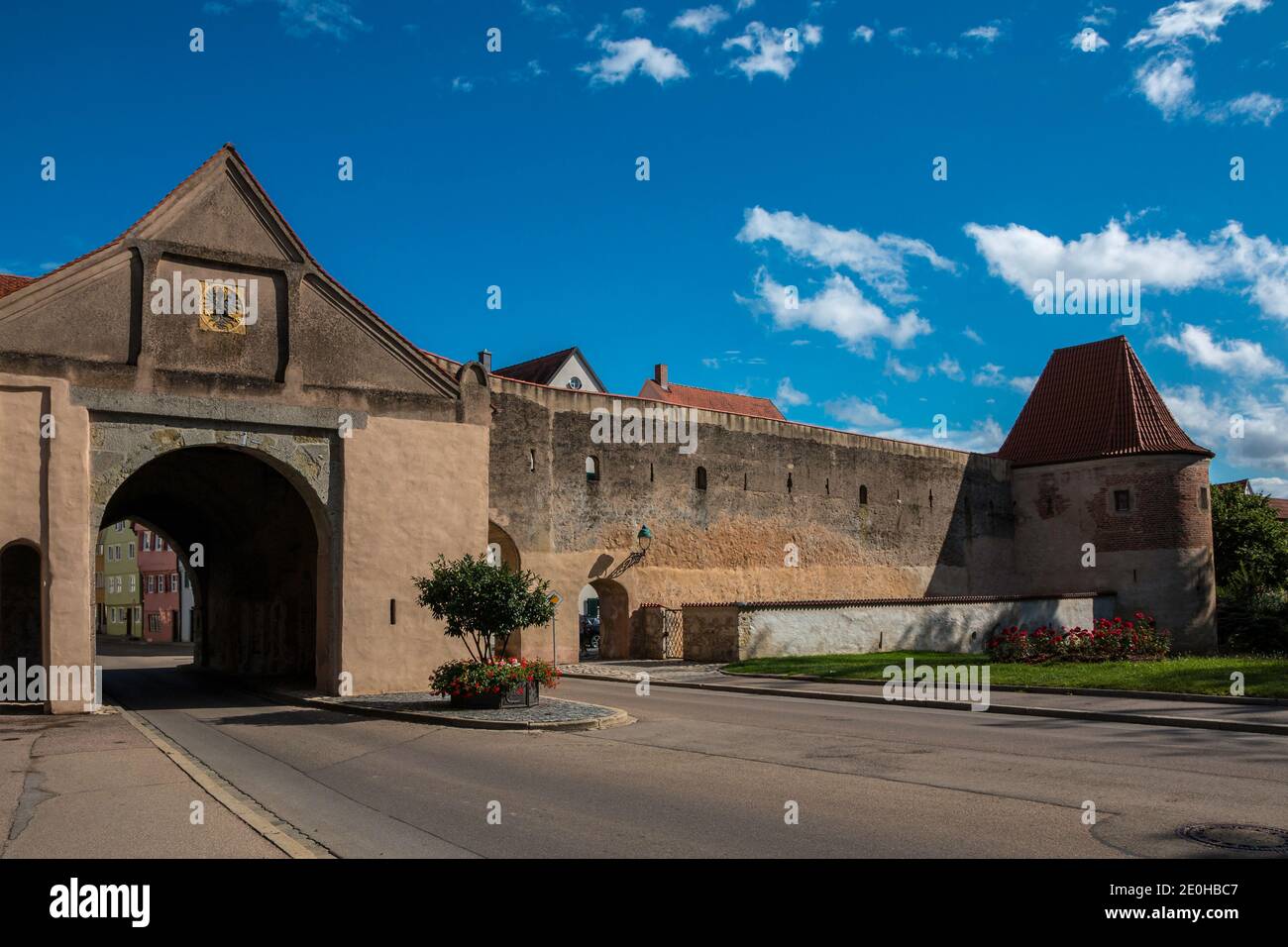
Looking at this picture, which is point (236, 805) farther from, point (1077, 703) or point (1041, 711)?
point (1077, 703)

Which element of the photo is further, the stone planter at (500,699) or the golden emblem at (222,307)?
the golden emblem at (222,307)

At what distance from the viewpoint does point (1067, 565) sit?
45219 mm

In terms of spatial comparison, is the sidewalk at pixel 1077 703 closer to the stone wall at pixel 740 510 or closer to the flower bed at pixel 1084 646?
the flower bed at pixel 1084 646

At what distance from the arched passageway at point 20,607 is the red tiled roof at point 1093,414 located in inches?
1529

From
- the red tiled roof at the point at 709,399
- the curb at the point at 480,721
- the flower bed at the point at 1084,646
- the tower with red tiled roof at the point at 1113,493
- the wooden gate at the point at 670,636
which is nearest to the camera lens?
the curb at the point at 480,721

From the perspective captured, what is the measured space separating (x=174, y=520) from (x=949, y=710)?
23650mm

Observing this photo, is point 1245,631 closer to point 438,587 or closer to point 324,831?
point 438,587

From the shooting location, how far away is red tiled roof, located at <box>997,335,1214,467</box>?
43094 millimetres

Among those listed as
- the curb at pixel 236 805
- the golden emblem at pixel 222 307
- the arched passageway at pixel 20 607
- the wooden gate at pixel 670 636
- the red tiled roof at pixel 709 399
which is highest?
the red tiled roof at pixel 709 399

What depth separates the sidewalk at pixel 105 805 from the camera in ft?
24.9

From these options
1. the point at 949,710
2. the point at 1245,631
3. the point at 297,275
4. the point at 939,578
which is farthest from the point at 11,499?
the point at 1245,631

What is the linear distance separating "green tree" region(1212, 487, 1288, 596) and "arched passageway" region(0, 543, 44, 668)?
4557 centimetres

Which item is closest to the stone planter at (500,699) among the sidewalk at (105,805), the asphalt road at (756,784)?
the asphalt road at (756,784)

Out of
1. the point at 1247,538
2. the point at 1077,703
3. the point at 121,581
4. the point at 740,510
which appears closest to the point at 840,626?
the point at 740,510
